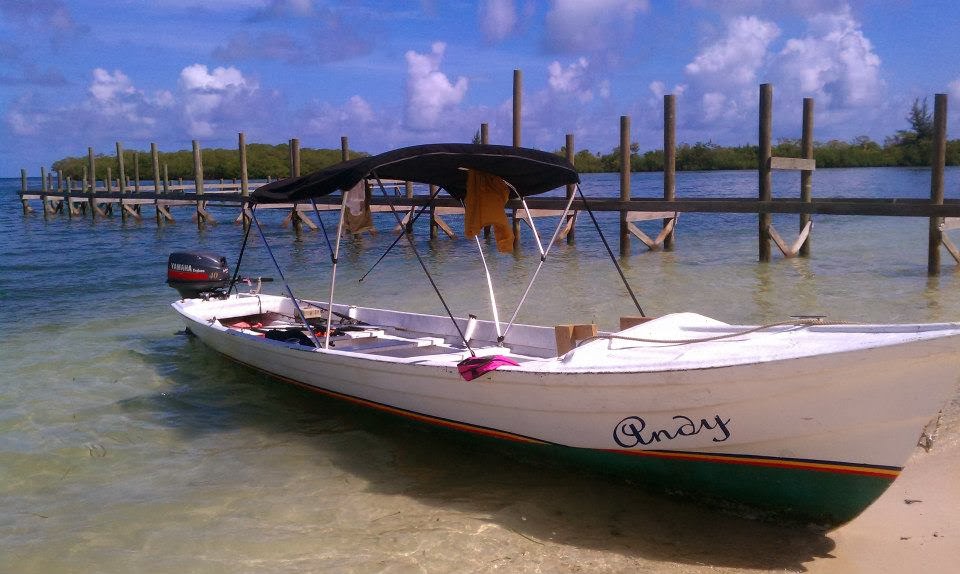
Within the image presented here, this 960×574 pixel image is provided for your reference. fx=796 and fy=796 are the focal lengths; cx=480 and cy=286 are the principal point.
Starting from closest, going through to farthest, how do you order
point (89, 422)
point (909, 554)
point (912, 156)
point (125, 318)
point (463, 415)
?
point (909, 554), point (463, 415), point (89, 422), point (125, 318), point (912, 156)

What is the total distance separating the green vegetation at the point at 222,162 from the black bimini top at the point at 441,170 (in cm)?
7520

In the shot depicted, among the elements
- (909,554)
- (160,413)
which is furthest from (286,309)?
(909,554)

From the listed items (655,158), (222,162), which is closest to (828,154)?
(655,158)

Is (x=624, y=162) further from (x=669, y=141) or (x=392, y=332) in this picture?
(x=392, y=332)

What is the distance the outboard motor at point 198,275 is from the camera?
10.9 meters

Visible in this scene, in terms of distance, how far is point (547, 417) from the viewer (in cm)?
553

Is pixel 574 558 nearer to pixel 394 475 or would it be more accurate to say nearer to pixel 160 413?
pixel 394 475

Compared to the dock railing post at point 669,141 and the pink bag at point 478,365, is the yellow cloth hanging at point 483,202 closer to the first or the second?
the pink bag at point 478,365

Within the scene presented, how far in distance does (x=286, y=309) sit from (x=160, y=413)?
2.77m

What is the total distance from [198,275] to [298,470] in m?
5.17

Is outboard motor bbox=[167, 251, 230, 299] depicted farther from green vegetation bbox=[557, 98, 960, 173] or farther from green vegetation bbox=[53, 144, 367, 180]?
green vegetation bbox=[53, 144, 367, 180]

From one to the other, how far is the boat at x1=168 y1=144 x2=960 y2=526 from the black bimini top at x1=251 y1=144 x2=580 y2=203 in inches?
0.8

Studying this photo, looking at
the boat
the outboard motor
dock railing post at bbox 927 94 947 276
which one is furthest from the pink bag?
dock railing post at bbox 927 94 947 276

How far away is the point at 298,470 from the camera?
657 cm
